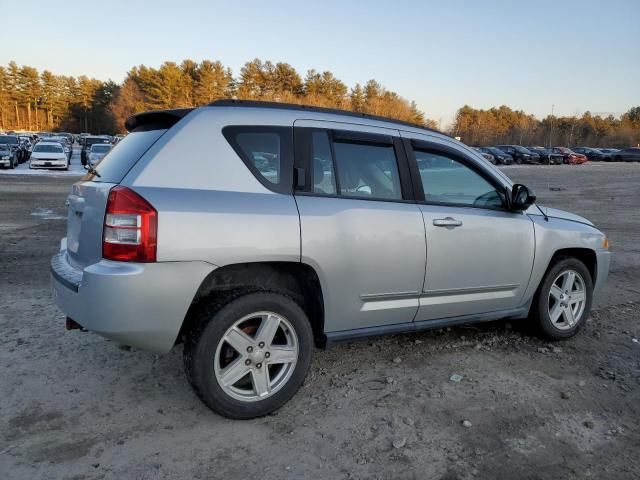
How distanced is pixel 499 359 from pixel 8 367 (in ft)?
12.4

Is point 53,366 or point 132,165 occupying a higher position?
point 132,165

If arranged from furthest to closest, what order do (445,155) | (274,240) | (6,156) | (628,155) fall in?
(628,155) → (6,156) → (445,155) → (274,240)

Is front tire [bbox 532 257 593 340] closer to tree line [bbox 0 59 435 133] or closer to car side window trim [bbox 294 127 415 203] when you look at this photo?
car side window trim [bbox 294 127 415 203]

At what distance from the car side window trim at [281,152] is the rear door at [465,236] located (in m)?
0.99

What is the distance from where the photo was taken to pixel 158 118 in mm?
3207

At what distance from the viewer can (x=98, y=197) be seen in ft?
9.46

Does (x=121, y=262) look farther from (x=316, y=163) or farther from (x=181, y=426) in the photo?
(x=316, y=163)

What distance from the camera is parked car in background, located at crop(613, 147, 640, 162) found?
59.2 metres

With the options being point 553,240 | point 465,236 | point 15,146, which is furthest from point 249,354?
point 15,146

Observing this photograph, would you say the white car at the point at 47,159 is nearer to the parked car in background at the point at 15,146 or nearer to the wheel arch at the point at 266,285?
the parked car in background at the point at 15,146

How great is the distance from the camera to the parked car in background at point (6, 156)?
2497 cm

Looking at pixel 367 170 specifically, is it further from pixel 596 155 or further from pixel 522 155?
pixel 596 155

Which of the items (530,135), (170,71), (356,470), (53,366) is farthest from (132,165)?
(530,135)

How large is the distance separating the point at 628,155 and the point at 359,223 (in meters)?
68.7
